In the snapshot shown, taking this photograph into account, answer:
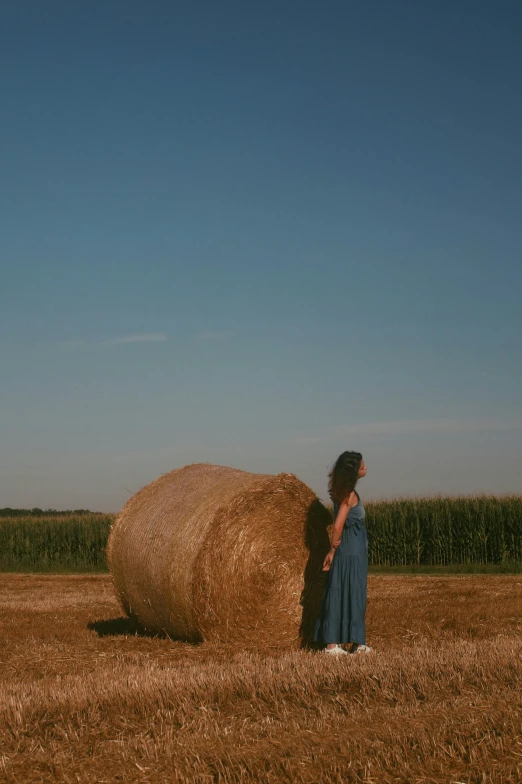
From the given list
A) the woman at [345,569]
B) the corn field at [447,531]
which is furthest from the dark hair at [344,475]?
the corn field at [447,531]

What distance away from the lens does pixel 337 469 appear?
26.1 ft

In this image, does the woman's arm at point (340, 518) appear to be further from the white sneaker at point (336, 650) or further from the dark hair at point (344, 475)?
the white sneaker at point (336, 650)

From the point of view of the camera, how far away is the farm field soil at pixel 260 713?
3.99 metres

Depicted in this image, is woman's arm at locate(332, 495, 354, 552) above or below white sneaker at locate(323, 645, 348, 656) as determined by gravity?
above

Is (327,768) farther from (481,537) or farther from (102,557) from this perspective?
(102,557)

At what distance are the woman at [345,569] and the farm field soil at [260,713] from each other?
405 mm

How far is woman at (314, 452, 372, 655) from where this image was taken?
7863mm

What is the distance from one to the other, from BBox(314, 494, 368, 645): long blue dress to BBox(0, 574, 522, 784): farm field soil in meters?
0.41

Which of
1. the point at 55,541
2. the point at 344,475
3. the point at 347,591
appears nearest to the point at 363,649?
the point at 347,591

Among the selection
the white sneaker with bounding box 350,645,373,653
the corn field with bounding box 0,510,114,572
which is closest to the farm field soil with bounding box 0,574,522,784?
the white sneaker with bounding box 350,645,373,653

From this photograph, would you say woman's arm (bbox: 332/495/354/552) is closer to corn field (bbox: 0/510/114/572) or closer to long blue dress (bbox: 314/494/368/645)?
long blue dress (bbox: 314/494/368/645)

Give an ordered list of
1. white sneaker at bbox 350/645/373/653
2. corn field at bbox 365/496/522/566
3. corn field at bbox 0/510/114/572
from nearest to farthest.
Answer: white sneaker at bbox 350/645/373/653 → corn field at bbox 365/496/522/566 → corn field at bbox 0/510/114/572

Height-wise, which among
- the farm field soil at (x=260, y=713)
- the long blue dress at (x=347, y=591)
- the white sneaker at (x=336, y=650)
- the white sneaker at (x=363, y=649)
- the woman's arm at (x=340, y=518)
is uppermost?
the woman's arm at (x=340, y=518)

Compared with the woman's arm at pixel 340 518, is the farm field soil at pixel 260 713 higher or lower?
lower
